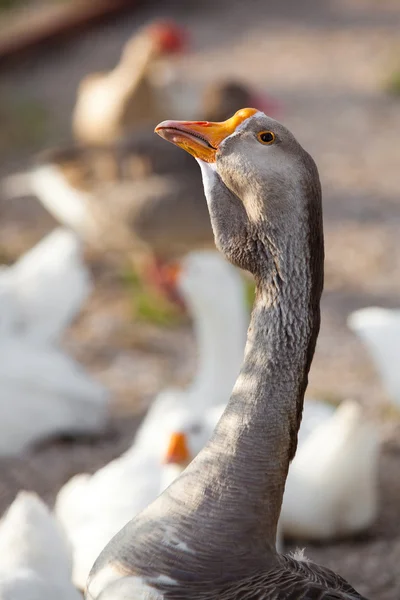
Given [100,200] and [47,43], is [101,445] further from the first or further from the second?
[47,43]

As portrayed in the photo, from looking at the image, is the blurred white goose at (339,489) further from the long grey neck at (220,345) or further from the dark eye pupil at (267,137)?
the dark eye pupil at (267,137)

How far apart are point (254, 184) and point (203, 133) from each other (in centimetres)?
19

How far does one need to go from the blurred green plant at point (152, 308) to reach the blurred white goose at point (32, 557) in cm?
260

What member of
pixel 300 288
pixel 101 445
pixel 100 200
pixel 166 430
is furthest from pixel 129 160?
pixel 300 288

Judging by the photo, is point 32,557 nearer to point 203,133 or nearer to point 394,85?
point 203,133

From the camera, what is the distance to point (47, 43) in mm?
10078

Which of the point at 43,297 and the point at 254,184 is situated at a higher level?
the point at 43,297

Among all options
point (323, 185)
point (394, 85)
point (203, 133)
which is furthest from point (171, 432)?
point (394, 85)

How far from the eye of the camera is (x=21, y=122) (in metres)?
8.55

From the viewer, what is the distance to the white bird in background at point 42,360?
4766 millimetres

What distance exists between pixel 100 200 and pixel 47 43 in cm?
435

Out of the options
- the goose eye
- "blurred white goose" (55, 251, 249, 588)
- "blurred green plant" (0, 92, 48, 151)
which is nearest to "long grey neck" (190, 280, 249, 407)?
"blurred white goose" (55, 251, 249, 588)

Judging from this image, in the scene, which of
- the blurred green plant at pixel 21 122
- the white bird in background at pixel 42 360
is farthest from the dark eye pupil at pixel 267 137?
the blurred green plant at pixel 21 122

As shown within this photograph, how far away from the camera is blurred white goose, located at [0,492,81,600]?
3066 millimetres
